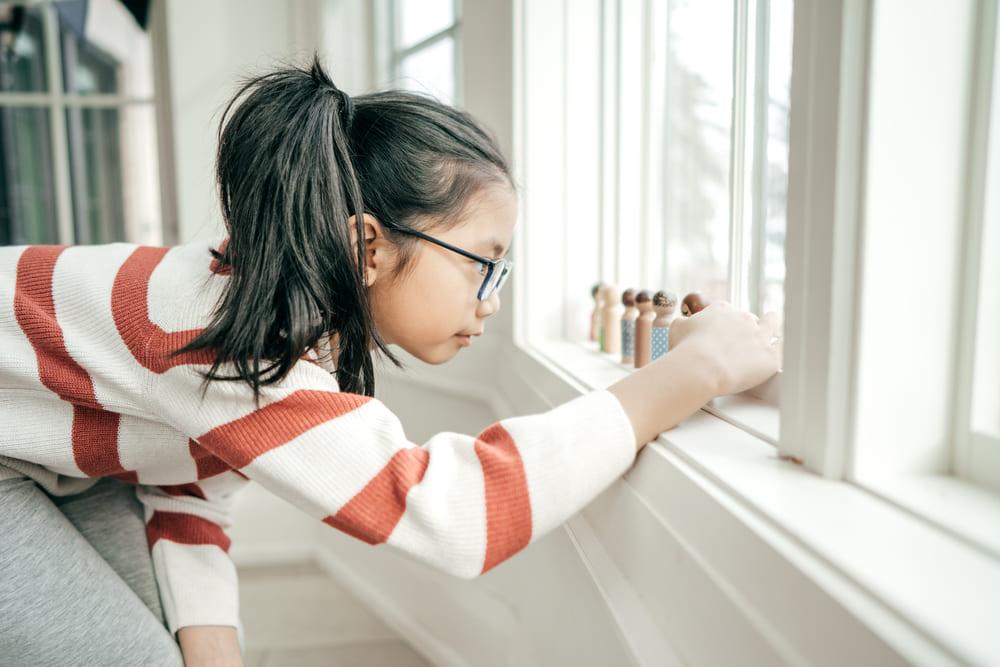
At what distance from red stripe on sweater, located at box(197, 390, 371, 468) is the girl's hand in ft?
1.14

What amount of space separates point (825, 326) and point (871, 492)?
0.12 metres

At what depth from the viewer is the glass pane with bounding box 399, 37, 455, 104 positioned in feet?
6.62

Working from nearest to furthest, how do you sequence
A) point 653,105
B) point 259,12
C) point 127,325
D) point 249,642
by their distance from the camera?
point 127,325 < point 653,105 < point 249,642 < point 259,12

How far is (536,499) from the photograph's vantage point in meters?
0.71

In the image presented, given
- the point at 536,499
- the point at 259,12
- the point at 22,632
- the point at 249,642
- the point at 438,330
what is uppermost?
the point at 259,12

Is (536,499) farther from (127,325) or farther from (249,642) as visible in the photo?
(249,642)

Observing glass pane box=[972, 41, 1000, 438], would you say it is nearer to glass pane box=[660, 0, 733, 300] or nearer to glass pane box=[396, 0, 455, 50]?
glass pane box=[660, 0, 733, 300]

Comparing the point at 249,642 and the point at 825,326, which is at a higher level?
the point at 825,326

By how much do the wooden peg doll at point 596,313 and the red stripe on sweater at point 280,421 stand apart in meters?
0.64

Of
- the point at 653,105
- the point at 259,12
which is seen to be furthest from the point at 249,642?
the point at 259,12

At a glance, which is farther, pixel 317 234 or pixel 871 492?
pixel 317 234

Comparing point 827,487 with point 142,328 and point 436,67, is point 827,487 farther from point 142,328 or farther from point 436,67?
point 436,67

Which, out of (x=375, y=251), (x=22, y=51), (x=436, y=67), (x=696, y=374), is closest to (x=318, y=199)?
(x=375, y=251)

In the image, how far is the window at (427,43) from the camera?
199 centimetres
